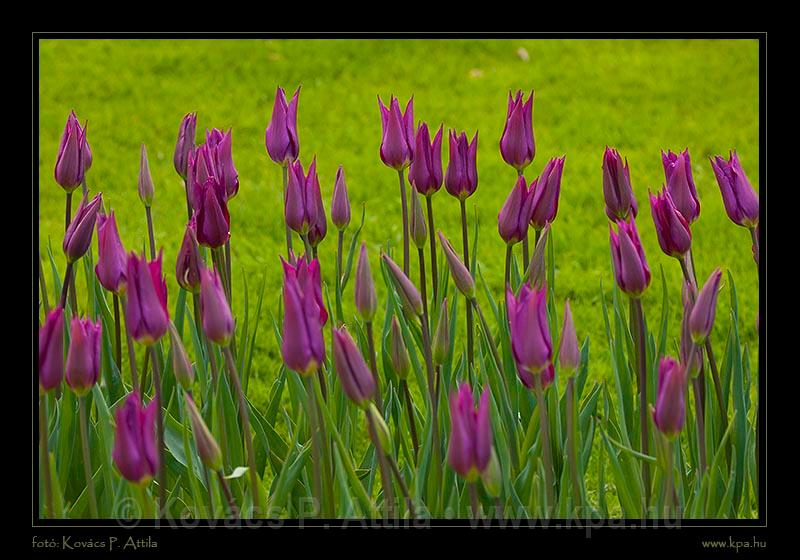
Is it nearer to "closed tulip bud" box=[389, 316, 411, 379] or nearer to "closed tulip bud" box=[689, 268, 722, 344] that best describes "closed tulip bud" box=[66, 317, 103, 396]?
"closed tulip bud" box=[389, 316, 411, 379]

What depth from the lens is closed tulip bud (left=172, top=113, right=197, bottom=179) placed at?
243 centimetres

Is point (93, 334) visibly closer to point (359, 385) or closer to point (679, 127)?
point (359, 385)

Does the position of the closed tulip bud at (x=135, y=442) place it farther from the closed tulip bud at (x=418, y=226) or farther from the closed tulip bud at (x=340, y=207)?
the closed tulip bud at (x=418, y=226)

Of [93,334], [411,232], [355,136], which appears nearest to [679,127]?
[355,136]

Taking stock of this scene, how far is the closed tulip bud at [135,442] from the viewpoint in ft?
5.58

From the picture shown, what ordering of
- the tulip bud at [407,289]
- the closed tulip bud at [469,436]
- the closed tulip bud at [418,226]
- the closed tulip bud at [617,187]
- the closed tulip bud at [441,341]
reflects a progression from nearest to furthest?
the closed tulip bud at [469,436] → the tulip bud at [407,289] → the closed tulip bud at [441,341] → the closed tulip bud at [617,187] → the closed tulip bud at [418,226]

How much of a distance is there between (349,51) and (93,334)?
3753mm

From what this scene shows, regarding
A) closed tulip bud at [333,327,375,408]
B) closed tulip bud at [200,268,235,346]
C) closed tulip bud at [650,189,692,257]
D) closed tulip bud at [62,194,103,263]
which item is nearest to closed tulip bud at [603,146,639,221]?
closed tulip bud at [650,189,692,257]

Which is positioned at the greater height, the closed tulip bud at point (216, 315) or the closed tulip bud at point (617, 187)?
the closed tulip bud at point (617, 187)

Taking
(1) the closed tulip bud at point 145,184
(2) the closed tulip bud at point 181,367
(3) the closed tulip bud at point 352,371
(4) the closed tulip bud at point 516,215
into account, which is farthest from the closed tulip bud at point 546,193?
(1) the closed tulip bud at point 145,184

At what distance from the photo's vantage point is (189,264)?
2.01 m

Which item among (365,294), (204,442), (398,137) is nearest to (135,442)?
(204,442)

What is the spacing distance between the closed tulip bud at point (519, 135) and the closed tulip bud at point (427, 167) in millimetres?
137

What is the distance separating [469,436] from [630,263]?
432 millimetres
